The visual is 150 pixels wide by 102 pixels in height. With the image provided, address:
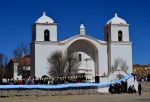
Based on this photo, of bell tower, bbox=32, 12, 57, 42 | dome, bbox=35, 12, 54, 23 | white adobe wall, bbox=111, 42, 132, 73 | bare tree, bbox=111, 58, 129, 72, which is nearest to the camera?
bell tower, bbox=32, 12, 57, 42

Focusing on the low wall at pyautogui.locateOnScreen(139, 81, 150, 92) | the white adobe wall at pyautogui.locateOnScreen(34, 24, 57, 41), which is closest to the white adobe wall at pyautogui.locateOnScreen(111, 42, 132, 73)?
the white adobe wall at pyautogui.locateOnScreen(34, 24, 57, 41)

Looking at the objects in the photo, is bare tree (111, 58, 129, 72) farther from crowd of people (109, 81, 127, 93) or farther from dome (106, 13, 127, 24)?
crowd of people (109, 81, 127, 93)

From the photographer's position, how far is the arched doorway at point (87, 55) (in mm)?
76250

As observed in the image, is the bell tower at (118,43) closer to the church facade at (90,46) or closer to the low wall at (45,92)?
the church facade at (90,46)

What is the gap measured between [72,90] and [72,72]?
2882 centimetres

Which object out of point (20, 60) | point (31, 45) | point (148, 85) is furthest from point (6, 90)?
point (20, 60)

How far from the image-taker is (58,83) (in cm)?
4438

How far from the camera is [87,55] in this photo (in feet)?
253

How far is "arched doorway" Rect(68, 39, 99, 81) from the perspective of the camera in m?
76.2

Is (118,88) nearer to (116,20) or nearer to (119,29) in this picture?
(119,29)

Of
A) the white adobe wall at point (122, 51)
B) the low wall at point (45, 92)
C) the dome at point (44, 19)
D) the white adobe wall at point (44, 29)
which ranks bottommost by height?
the low wall at point (45, 92)

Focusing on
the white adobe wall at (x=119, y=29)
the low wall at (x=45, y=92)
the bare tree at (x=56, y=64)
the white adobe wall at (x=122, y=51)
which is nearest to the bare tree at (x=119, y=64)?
the white adobe wall at (x=122, y=51)

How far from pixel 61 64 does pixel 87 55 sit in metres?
7.49

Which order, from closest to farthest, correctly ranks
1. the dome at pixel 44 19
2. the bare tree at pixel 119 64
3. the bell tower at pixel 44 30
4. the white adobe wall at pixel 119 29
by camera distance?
the bell tower at pixel 44 30
the bare tree at pixel 119 64
the dome at pixel 44 19
the white adobe wall at pixel 119 29
